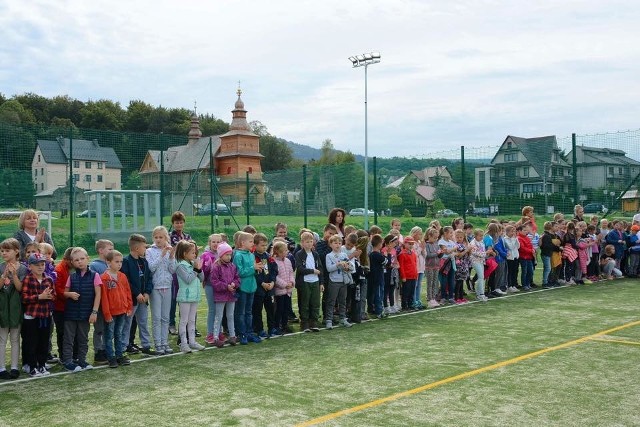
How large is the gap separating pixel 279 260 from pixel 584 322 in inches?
188

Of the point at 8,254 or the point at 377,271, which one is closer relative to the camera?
the point at 8,254

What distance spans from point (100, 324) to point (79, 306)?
0.43 meters

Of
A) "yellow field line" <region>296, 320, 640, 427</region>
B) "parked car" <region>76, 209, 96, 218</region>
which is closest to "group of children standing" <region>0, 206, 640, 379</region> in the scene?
"yellow field line" <region>296, 320, 640, 427</region>

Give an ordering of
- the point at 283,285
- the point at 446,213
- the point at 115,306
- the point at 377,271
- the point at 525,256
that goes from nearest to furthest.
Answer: the point at 115,306
the point at 283,285
the point at 377,271
the point at 525,256
the point at 446,213

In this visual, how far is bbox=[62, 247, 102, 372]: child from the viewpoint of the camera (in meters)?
7.72

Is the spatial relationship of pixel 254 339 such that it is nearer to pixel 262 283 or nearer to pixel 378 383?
pixel 262 283

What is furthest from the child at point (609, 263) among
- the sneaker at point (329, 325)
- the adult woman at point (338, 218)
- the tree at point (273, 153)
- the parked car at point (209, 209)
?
the tree at point (273, 153)

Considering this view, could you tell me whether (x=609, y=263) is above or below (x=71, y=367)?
above

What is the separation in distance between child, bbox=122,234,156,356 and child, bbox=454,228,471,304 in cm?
632

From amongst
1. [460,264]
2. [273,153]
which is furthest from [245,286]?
[273,153]

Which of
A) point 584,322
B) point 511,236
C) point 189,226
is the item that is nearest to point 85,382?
point 584,322

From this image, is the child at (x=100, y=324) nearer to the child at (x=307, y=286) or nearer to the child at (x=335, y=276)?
the child at (x=307, y=286)

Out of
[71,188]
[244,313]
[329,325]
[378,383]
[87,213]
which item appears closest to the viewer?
[378,383]

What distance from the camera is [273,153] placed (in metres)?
104
